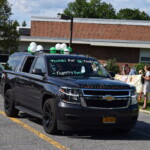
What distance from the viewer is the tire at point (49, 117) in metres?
8.27

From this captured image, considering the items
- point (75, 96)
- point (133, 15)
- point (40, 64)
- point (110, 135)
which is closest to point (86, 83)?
point (75, 96)

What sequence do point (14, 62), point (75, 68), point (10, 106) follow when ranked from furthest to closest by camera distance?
1. point (14, 62)
2. point (10, 106)
3. point (75, 68)

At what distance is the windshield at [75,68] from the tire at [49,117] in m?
0.82

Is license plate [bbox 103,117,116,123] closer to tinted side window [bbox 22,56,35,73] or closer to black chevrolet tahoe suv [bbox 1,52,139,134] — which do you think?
black chevrolet tahoe suv [bbox 1,52,139,134]

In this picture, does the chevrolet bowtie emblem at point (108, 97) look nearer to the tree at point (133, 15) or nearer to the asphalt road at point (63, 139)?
the asphalt road at point (63, 139)

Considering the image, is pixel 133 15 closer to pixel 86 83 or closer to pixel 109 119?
pixel 86 83

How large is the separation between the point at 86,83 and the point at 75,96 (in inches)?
14.7

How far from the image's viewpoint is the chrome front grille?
8.02 m

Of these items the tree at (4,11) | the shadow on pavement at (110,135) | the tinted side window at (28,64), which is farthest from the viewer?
the tree at (4,11)

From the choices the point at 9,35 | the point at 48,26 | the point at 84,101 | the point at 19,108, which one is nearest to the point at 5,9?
the point at 9,35

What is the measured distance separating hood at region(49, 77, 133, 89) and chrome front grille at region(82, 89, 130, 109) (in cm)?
9

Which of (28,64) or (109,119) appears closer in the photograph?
(109,119)

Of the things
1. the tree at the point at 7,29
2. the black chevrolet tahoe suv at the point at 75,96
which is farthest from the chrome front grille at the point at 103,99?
the tree at the point at 7,29

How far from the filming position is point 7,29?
39906 millimetres
